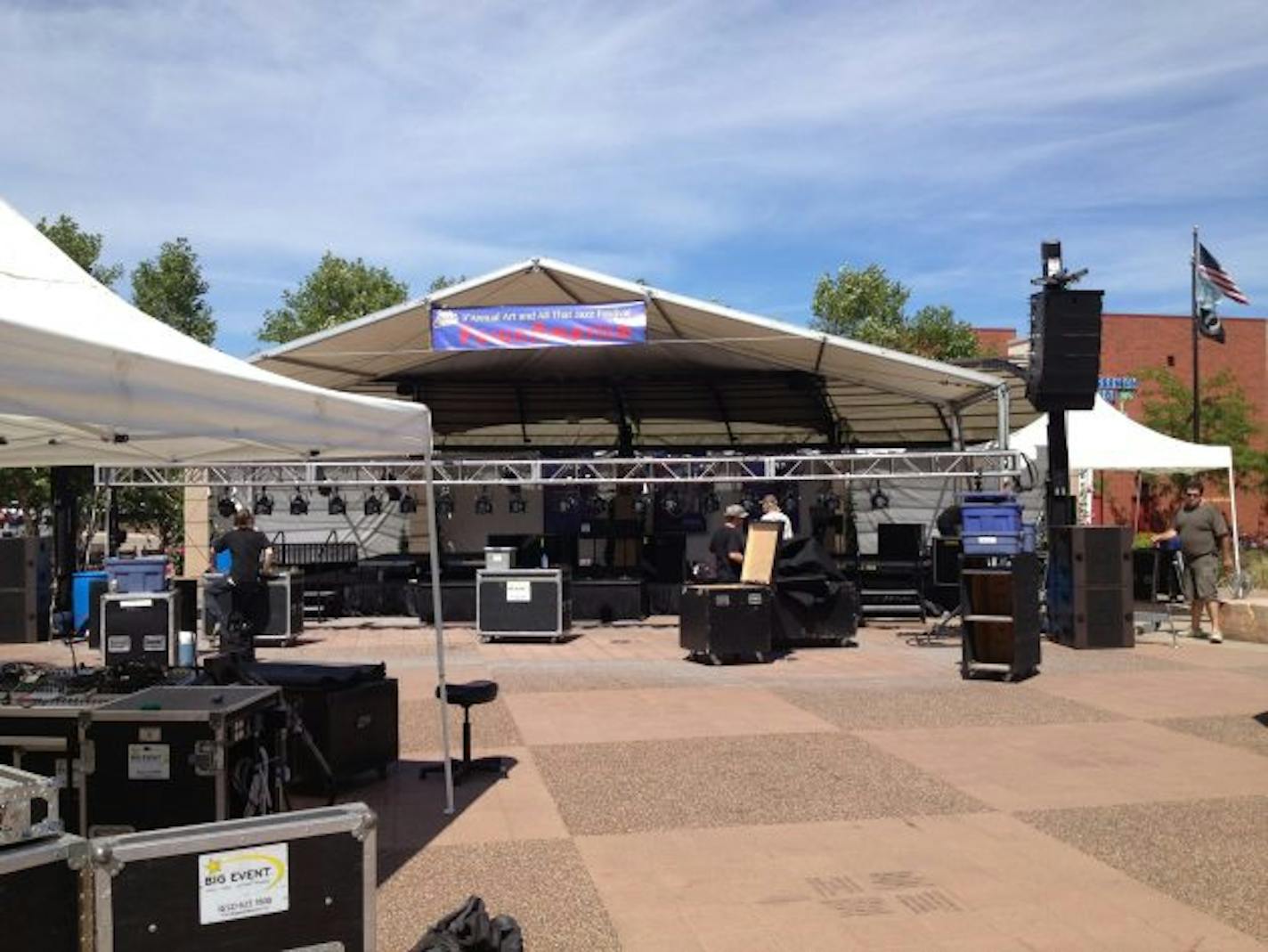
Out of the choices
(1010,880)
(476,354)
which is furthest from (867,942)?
(476,354)

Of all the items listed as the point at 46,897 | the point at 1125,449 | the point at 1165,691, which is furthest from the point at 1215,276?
the point at 46,897

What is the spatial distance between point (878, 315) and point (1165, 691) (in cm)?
3401

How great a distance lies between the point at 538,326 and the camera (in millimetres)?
17578

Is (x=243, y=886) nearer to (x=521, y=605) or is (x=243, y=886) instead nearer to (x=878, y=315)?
(x=521, y=605)

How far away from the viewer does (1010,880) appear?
18.1 ft

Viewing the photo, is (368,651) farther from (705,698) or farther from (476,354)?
(476,354)

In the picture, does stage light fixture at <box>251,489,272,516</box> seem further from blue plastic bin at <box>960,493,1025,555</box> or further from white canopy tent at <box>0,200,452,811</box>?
white canopy tent at <box>0,200,452,811</box>

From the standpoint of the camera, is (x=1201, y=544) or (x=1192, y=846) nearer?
(x=1192, y=846)

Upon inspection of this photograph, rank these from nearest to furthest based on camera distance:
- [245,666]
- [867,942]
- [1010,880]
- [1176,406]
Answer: [867,942]
[1010,880]
[245,666]
[1176,406]

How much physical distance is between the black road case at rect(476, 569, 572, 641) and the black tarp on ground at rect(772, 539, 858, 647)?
312cm

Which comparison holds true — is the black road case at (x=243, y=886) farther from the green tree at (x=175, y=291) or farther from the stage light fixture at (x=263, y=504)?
the green tree at (x=175, y=291)

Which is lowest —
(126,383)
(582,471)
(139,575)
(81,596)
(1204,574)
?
(81,596)

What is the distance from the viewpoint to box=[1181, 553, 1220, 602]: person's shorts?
14297 millimetres

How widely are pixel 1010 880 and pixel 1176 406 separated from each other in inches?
1330
